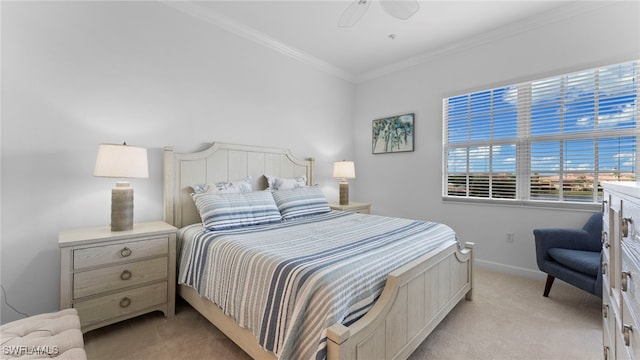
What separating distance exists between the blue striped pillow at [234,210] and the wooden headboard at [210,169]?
0.23 metres

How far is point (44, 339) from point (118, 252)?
0.77m

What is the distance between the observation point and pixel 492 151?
10.7 ft

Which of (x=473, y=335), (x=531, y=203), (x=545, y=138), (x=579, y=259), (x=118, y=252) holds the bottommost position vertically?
(x=473, y=335)

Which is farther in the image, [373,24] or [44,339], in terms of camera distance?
[373,24]

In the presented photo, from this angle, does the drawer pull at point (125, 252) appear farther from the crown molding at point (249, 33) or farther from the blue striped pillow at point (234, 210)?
the crown molding at point (249, 33)

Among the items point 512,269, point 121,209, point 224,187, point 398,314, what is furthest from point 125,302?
point 512,269

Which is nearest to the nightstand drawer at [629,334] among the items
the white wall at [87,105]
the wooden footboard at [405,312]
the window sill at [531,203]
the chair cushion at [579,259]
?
the wooden footboard at [405,312]

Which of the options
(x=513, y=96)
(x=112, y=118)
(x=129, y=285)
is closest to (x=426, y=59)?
(x=513, y=96)

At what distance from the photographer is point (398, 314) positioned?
4.72 feet

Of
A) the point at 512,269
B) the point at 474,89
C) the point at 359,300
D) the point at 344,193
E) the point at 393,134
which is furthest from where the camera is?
the point at 393,134

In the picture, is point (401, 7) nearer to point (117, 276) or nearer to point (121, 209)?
point (121, 209)

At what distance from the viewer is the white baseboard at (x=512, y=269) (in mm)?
2896

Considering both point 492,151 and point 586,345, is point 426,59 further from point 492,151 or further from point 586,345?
point 586,345

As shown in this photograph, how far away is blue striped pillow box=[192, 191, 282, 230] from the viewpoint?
7.21 ft
